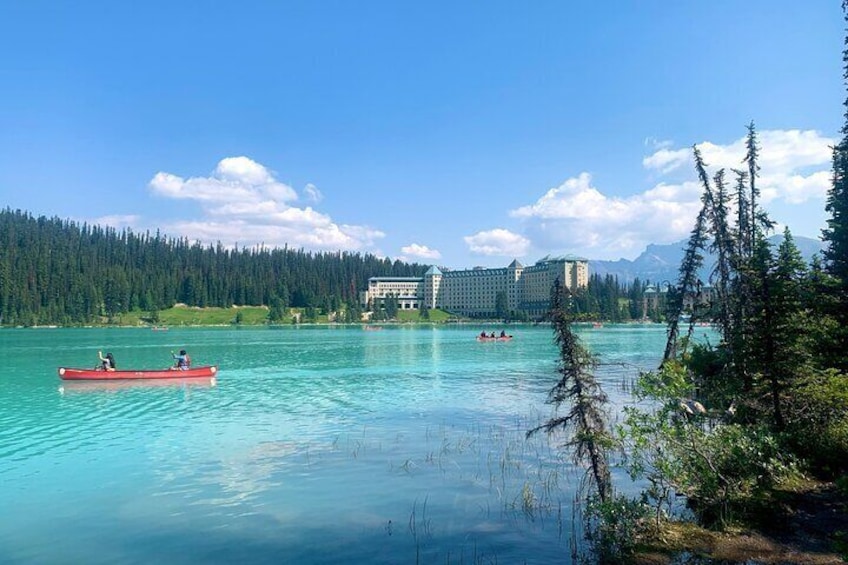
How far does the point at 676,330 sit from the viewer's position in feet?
121

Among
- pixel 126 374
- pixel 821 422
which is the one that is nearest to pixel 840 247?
pixel 821 422

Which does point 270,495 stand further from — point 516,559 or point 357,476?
point 516,559

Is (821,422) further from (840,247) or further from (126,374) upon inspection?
(126,374)

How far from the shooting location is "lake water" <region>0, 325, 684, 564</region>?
1547 centimetres

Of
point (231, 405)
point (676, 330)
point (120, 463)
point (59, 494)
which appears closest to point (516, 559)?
point (59, 494)

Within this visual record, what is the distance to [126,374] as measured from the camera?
168ft

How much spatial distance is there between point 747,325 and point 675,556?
9.59m

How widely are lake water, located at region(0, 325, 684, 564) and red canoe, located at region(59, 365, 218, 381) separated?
5053 millimetres

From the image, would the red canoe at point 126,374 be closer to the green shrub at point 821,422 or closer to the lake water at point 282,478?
the lake water at point 282,478

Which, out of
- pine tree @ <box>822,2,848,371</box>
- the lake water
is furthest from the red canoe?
pine tree @ <box>822,2,848,371</box>

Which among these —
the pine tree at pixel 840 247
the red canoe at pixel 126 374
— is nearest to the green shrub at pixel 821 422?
the pine tree at pixel 840 247

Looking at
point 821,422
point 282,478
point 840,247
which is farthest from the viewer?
point 840,247

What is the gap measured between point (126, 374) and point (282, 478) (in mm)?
35759

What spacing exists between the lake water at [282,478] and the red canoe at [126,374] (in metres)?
5.05
